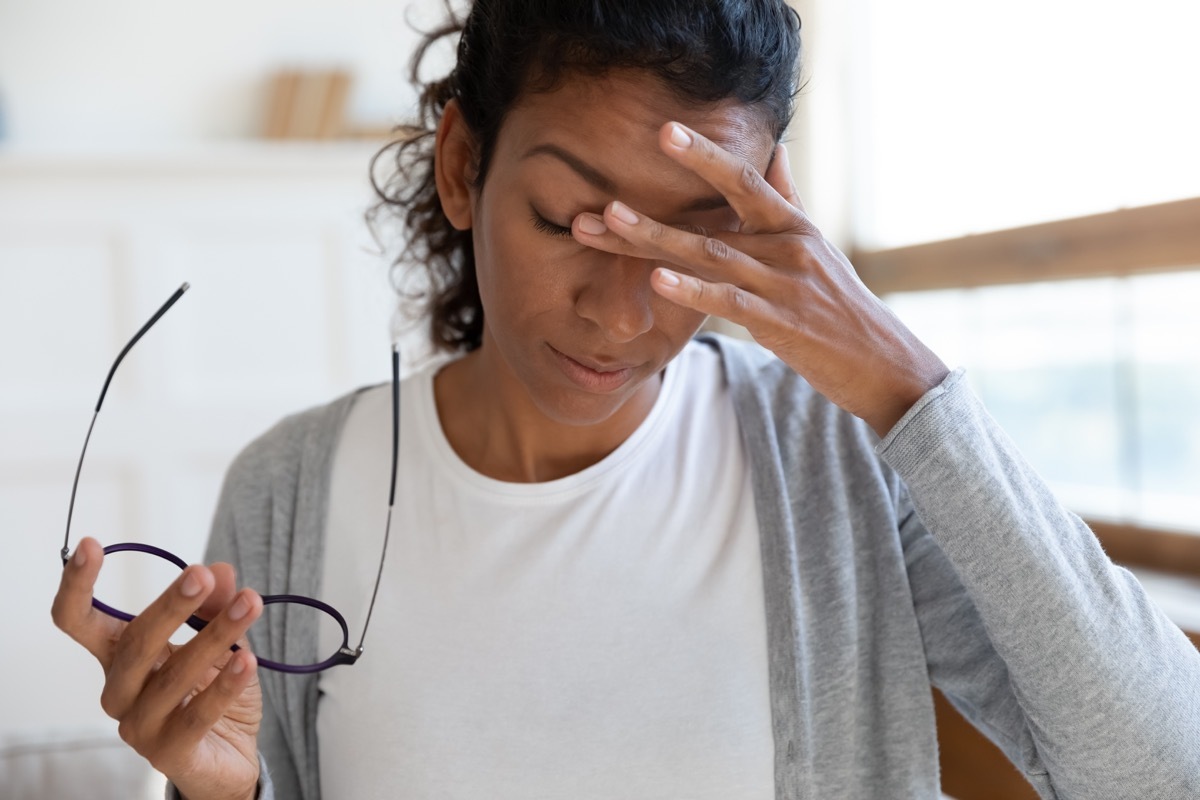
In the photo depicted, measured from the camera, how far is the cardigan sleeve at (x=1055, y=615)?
3.11 ft

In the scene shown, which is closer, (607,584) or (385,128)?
(607,584)

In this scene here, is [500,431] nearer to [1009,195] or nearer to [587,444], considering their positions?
[587,444]

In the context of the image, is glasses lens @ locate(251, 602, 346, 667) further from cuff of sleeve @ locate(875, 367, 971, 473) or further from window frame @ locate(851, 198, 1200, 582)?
window frame @ locate(851, 198, 1200, 582)

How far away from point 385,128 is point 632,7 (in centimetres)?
241

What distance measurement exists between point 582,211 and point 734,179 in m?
0.14

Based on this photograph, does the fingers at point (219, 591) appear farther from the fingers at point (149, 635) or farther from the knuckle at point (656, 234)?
the knuckle at point (656, 234)

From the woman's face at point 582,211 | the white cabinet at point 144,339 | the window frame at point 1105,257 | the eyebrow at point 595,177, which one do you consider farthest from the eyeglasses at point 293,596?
the white cabinet at point 144,339

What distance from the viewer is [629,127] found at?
96cm

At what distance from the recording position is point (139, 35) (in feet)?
10.1

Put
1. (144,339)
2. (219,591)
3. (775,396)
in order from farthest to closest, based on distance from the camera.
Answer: (144,339) < (775,396) < (219,591)

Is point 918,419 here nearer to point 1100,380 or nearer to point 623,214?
point 623,214

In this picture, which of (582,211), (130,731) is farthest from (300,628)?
(582,211)

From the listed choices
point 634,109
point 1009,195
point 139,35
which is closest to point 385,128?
point 139,35

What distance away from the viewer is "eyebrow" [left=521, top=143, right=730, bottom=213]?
0.96 meters
